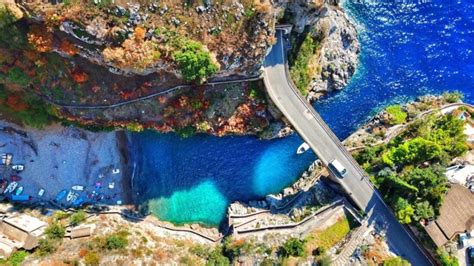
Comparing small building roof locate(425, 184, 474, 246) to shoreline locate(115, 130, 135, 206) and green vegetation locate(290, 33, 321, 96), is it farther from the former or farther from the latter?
shoreline locate(115, 130, 135, 206)

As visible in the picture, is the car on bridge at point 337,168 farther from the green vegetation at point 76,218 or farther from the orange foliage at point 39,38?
the orange foliage at point 39,38

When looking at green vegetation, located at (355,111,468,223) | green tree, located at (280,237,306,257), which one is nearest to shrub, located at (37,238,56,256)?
green tree, located at (280,237,306,257)

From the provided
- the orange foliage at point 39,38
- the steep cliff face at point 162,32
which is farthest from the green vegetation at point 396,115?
the orange foliage at point 39,38

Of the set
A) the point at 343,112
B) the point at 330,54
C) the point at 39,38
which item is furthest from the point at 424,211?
the point at 39,38

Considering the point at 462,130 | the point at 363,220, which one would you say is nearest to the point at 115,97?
the point at 363,220

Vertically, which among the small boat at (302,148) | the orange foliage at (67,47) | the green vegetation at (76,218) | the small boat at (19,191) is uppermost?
the orange foliage at (67,47)

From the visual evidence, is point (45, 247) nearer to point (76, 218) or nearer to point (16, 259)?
point (16, 259)
